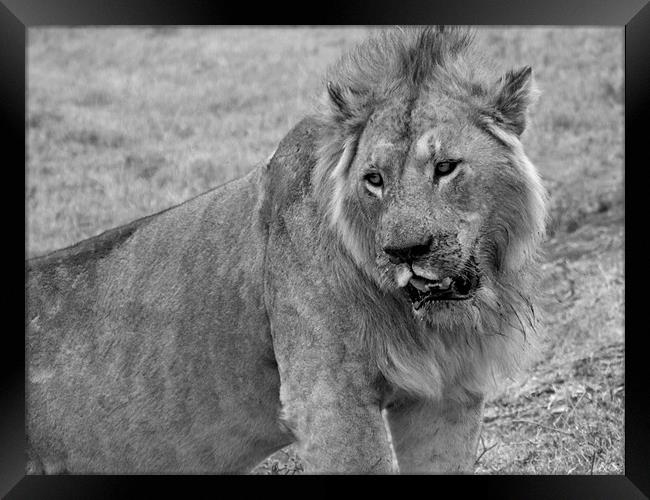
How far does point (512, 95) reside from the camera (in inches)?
147

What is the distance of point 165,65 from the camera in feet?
37.1

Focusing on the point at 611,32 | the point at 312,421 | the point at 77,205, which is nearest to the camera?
the point at 312,421

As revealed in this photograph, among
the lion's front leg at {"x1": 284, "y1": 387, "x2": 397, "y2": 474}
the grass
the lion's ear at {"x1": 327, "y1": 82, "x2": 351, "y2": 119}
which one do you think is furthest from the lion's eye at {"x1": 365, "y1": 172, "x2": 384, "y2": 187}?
the grass

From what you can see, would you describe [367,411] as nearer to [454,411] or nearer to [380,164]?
[454,411]

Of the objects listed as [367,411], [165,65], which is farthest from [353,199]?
[165,65]

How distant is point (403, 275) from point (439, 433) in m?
0.93

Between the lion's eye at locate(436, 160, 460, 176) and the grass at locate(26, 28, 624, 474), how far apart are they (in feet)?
6.21

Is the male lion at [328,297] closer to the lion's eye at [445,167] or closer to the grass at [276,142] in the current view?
the lion's eye at [445,167]

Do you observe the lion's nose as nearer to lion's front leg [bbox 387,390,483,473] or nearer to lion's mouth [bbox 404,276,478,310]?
lion's mouth [bbox 404,276,478,310]

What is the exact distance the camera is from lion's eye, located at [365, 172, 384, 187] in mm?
3631

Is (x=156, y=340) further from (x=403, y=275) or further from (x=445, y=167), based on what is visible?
(x=445, y=167)

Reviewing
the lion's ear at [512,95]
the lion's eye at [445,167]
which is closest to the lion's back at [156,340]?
the lion's eye at [445,167]

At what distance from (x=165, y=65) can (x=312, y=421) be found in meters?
8.07
